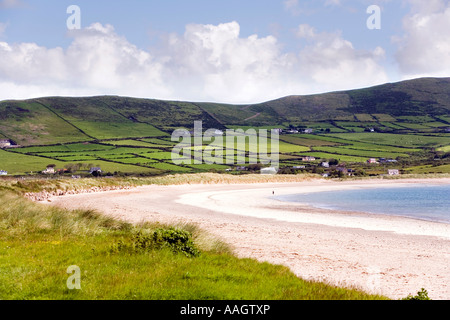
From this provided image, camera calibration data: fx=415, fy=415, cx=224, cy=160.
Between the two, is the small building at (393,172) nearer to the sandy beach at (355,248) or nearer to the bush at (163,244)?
the sandy beach at (355,248)

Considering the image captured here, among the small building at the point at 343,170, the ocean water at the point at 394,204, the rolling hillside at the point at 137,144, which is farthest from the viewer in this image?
the rolling hillside at the point at 137,144

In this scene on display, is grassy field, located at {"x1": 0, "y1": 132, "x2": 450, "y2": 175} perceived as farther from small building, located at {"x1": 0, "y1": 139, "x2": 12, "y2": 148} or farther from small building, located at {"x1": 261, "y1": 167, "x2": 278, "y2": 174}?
small building, located at {"x1": 261, "y1": 167, "x2": 278, "y2": 174}

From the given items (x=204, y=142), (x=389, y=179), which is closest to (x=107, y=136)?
(x=204, y=142)

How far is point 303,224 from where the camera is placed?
88.0 ft

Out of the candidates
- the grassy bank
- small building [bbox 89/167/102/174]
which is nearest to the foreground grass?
the grassy bank

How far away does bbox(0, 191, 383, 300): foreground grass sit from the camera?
27.0ft

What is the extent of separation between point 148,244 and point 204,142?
14689cm

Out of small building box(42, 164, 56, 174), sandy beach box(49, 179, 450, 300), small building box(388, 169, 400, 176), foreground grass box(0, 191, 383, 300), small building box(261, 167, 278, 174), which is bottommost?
small building box(388, 169, 400, 176)

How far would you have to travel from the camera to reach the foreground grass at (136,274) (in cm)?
823

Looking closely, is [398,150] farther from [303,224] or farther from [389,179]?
[303,224]

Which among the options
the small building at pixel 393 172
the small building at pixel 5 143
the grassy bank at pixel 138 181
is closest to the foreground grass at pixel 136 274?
the grassy bank at pixel 138 181

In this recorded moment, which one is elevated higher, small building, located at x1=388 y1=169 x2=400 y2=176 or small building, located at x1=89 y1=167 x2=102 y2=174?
small building, located at x1=89 y1=167 x2=102 y2=174

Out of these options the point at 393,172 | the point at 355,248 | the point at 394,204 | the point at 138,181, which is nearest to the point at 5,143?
the point at 138,181

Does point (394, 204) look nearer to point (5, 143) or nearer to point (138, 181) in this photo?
point (138, 181)
